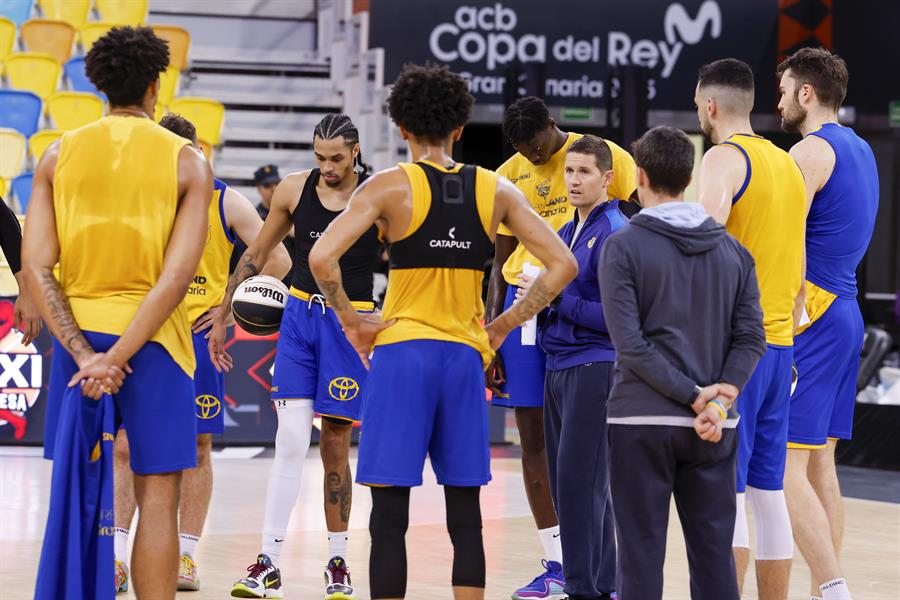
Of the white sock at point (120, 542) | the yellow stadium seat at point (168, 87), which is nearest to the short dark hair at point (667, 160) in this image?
the white sock at point (120, 542)

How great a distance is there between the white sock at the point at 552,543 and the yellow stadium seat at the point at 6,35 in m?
11.4

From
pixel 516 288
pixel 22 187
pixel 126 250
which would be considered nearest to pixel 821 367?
pixel 516 288

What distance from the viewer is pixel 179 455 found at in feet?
14.3

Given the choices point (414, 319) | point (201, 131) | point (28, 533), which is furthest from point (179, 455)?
point (201, 131)

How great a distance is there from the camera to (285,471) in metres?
6.00

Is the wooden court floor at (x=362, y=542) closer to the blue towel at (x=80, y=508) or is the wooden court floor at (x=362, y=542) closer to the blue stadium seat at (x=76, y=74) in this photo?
the blue towel at (x=80, y=508)

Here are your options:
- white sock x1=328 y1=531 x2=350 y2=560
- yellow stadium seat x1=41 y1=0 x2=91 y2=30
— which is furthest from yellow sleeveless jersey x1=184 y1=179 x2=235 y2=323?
yellow stadium seat x1=41 y1=0 x2=91 y2=30

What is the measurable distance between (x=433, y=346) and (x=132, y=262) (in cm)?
100

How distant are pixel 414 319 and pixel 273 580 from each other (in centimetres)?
199

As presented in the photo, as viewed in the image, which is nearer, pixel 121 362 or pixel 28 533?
pixel 121 362

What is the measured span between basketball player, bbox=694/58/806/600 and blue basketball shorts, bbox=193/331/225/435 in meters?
2.50

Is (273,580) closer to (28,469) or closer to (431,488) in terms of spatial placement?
(431,488)

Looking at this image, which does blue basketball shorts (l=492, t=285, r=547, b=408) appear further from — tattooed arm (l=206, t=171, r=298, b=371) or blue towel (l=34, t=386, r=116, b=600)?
blue towel (l=34, t=386, r=116, b=600)

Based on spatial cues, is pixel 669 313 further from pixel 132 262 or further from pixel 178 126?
pixel 178 126
